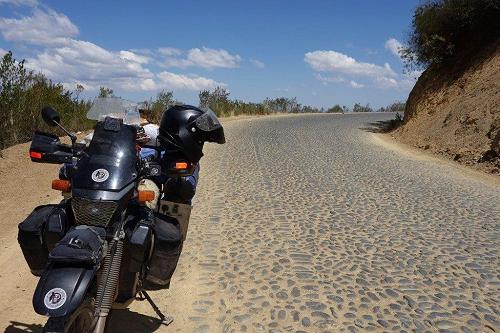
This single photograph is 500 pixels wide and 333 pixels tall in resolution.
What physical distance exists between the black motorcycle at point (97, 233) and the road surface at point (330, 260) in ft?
3.17

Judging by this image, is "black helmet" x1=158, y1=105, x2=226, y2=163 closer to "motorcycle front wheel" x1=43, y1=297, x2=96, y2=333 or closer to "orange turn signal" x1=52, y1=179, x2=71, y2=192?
"orange turn signal" x1=52, y1=179, x2=71, y2=192

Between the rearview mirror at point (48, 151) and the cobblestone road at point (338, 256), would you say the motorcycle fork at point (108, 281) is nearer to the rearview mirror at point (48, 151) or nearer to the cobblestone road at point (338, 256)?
the rearview mirror at point (48, 151)

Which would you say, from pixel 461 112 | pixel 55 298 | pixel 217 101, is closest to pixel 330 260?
pixel 55 298

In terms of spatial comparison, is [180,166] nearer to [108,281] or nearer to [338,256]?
[108,281]

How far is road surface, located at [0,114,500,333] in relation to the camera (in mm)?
3562

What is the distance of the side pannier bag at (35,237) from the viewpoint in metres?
2.67

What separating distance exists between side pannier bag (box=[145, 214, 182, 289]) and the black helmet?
445 mm

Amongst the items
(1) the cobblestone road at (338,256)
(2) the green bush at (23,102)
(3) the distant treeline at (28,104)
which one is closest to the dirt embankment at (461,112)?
(1) the cobblestone road at (338,256)

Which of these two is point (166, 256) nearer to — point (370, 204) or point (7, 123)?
point (370, 204)

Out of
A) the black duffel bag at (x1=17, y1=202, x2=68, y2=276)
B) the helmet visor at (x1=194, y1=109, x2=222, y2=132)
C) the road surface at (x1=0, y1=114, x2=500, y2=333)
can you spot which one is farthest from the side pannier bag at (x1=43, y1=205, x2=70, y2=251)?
the road surface at (x1=0, y1=114, x2=500, y2=333)

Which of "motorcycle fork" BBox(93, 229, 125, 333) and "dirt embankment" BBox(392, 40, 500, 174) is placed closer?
"motorcycle fork" BBox(93, 229, 125, 333)

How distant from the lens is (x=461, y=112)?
49.9 ft

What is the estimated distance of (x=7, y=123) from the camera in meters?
11.4

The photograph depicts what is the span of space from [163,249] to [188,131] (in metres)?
0.76
